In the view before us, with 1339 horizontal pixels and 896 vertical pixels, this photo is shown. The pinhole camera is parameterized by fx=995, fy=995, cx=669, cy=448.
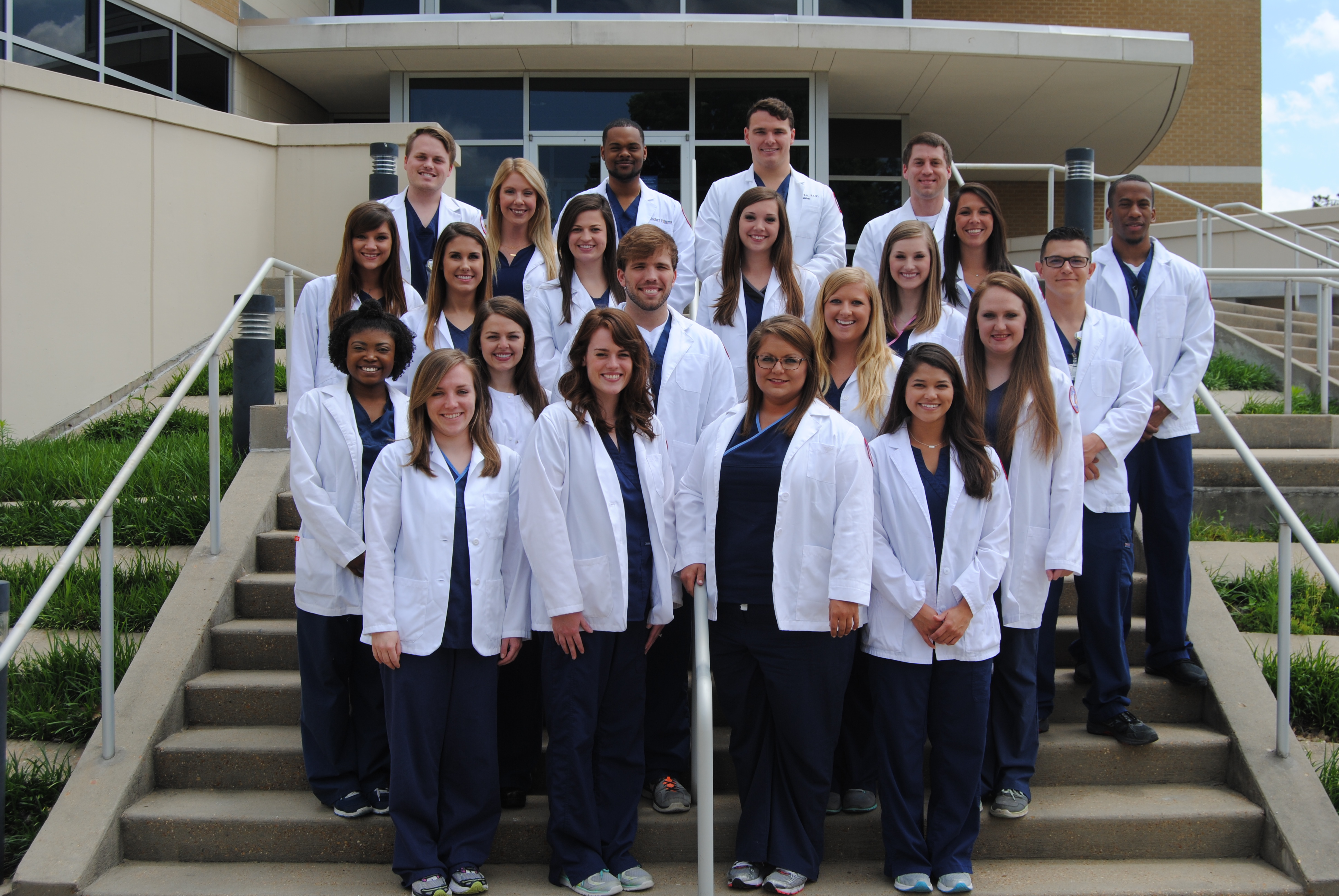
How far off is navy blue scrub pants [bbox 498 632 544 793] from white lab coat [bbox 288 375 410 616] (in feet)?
2.11

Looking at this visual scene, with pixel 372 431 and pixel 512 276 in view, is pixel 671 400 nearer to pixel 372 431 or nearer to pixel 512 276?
pixel 372 431

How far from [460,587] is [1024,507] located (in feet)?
7.13

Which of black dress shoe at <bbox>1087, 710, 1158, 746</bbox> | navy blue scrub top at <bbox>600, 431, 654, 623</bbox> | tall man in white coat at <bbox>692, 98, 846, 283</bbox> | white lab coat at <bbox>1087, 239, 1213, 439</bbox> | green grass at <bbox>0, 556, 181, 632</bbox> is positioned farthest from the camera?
tall man in white coat at <bbox>692, 98, 846, 283</bbox>

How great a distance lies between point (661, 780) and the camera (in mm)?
3979

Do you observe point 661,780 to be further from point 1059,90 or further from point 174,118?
point 1059,90

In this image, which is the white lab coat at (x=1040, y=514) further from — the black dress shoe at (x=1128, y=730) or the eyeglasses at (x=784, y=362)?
the eyeglasses at (x=784, y=362)

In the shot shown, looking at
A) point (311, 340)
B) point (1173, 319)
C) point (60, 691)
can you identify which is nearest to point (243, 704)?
point (60, 691)

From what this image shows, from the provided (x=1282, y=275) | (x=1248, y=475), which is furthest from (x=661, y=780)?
(x=1282, y=275)

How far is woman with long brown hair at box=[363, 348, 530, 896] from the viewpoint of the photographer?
140 inches

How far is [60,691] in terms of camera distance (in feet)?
14.6

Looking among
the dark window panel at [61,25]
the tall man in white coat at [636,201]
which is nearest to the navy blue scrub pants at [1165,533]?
the tall man in white coat at [636,201]

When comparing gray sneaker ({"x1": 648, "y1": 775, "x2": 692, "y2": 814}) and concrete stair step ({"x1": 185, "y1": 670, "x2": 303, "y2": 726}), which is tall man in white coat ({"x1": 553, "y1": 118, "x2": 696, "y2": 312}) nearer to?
gray sneaker ({"x1": 648, "y1": 775, "x2": 692, "y2": 814})

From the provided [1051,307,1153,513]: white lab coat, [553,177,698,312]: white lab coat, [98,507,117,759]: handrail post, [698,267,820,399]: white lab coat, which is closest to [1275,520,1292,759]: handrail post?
[1051,307,1153,513]: white lab coat

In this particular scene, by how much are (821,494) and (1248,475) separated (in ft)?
13.7
